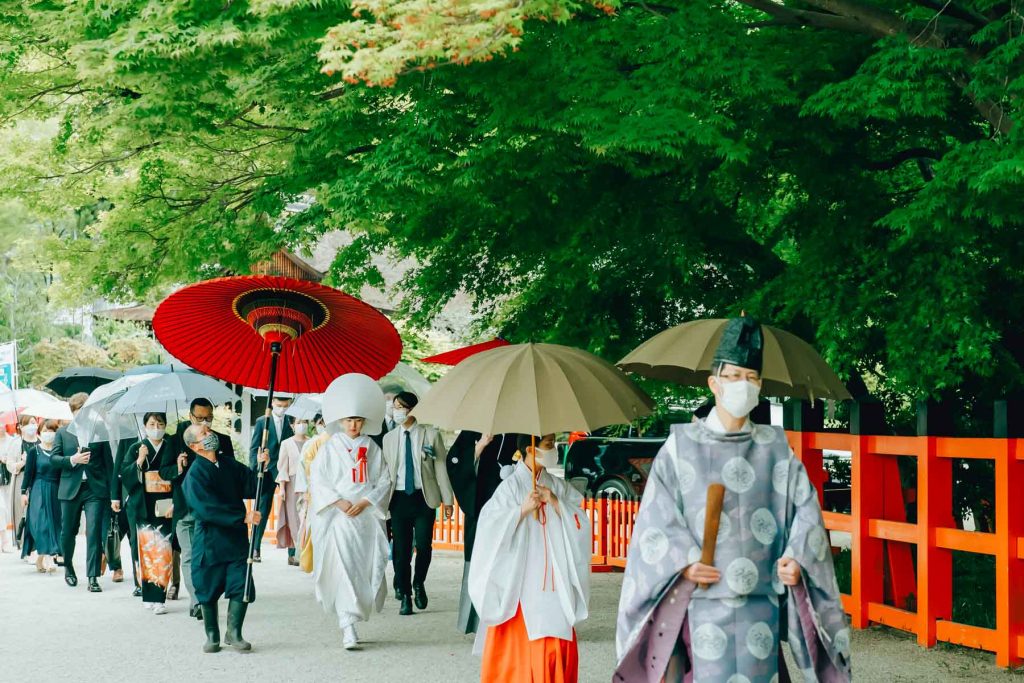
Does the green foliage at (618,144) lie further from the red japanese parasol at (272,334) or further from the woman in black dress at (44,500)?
the woman in black dress at (44,500)

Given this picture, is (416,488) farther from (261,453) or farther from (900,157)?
(900,157)

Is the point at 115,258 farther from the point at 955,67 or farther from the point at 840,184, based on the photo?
the point at 955,67

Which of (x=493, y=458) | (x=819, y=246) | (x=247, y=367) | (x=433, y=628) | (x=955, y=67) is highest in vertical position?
(x=955, y=67)

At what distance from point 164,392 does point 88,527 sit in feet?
5.54

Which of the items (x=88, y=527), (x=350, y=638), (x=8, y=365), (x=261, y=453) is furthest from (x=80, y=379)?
(x=350, y=638)

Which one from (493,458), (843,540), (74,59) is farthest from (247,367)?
(843,540)

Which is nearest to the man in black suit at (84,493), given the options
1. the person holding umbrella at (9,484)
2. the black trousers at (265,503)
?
the black trousers at (265,503)

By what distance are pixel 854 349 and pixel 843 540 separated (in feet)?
31.6

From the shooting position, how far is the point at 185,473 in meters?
9.38

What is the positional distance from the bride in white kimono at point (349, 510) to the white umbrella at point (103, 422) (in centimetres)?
411

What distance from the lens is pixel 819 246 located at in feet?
29.0

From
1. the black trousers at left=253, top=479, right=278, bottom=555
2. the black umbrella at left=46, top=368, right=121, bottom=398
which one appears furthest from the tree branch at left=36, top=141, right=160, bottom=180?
the black umbrella at left=46, top=368, right=121, bottom=398

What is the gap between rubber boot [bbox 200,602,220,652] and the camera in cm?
830

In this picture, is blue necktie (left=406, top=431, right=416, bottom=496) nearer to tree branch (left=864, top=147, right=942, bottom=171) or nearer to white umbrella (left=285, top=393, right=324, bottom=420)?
tree branch (left=864, top=147, right=942, bottom=171)
